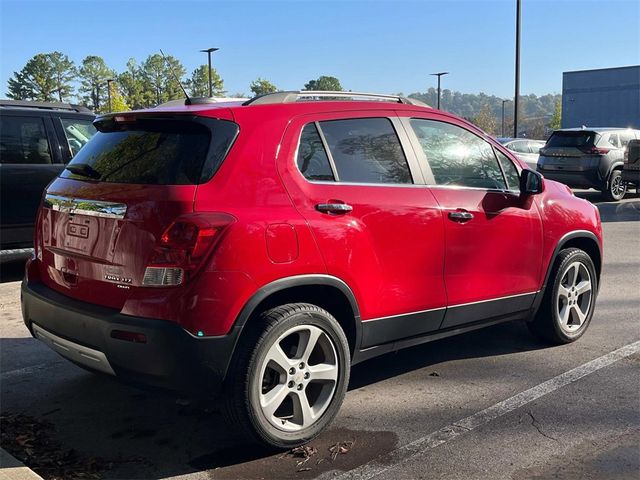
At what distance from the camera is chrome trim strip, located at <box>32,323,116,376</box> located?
3.07 metres

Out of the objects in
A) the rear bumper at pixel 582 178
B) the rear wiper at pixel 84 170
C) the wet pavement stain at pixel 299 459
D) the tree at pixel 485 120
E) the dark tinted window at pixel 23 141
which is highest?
the tree at pixel 485 120

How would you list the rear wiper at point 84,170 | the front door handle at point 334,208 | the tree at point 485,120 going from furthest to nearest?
the tree at point 485,120 → the rear wiper at point 84,170 → the front door handle at point 334,208

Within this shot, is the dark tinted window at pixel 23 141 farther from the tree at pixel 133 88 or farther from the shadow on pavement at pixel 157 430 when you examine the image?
the tree at pixel 133 88

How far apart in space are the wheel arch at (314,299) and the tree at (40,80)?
2818 inches

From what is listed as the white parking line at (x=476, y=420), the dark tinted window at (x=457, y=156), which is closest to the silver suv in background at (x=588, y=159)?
the white parking line at (x=476, y=420)

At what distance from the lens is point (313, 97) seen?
144 inches

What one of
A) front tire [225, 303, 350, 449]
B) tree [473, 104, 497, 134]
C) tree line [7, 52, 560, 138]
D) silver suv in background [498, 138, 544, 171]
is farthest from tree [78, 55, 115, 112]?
front tire [225, 303, 350, 449]

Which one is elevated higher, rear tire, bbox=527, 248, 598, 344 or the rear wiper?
the rear wiper

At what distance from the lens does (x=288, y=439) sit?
127 inches

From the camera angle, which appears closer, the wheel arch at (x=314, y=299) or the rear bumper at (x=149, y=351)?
the rear bumper at (x=149, y=351)

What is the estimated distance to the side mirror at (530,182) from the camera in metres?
4.37

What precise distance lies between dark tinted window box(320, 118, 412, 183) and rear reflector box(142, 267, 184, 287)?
3.54ft

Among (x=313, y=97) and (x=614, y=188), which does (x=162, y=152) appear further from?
(x=614, y=188)

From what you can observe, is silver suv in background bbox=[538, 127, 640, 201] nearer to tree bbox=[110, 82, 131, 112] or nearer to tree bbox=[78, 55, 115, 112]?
tree bbox=[110, 82, 131, 112]
